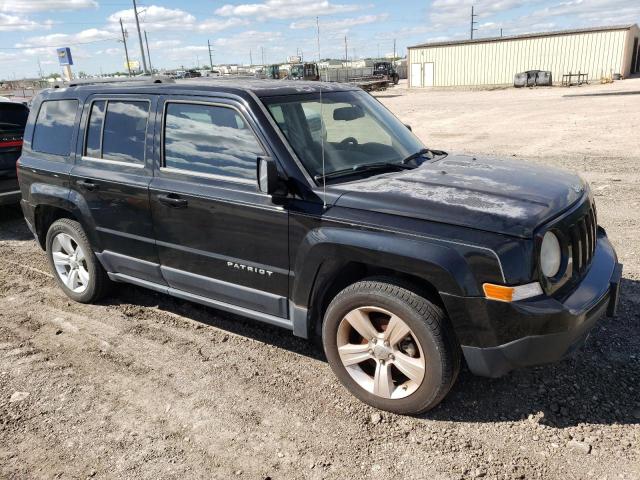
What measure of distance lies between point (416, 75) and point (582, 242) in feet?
173

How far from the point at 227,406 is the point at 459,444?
1.41 meters

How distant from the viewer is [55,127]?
4703 millimetres

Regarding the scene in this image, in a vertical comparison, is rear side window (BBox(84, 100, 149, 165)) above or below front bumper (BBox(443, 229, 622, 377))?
above

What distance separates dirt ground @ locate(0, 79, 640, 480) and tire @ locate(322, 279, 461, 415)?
158 mm

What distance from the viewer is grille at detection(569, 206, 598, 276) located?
302 cm

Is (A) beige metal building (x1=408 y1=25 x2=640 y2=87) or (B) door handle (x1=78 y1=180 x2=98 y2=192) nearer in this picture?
(B) door handle (x1=78 y1=180 x2=98 y2=192)

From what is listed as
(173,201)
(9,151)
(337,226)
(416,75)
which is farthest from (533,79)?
(337,226)

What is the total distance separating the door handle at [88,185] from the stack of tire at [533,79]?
150 feet

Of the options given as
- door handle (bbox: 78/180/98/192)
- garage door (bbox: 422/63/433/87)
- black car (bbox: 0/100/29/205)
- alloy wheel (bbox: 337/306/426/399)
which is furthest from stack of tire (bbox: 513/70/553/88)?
alloy wheel (bbox: 337/306/426/399)

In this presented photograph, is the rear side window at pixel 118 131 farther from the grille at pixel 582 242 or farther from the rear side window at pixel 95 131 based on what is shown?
the grille at pixel 582 242

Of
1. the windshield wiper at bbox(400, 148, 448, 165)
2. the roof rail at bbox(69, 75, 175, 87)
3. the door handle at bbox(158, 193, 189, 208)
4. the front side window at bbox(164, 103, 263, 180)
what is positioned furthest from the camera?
the roof rail at bbox(69, 75, 175, 87)

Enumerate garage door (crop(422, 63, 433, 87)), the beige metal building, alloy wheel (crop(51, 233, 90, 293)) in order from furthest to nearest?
1. garage door (crop(422, 63, 433, 87))
2. the beige metal building
3. alloy wheel (crop(51, 233, 90, 293))

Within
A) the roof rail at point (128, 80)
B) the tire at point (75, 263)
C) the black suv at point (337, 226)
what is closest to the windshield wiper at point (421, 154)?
the black suv at point (337, 226)

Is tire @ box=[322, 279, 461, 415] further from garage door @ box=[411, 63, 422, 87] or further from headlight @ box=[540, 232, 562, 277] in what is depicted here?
garage door @ box=[411, 63, 422, 87]
